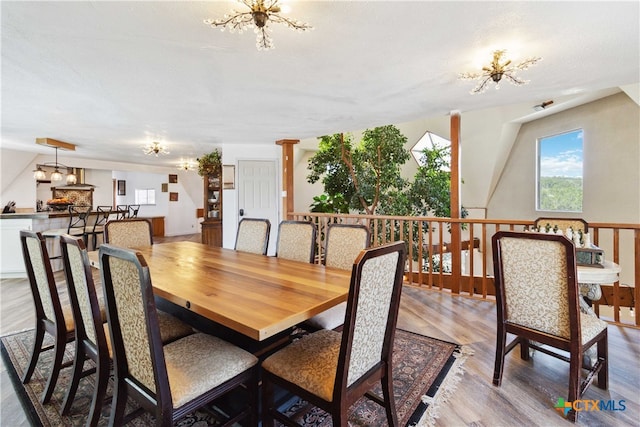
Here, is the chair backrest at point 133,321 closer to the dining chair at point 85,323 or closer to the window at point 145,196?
the dining chair at point 85,323

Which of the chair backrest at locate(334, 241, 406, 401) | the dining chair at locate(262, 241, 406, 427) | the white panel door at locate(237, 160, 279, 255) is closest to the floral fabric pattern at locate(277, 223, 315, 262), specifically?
the dining chair at locate(262, 241, 406, 427)

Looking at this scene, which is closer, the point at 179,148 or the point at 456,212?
the point at 456,212

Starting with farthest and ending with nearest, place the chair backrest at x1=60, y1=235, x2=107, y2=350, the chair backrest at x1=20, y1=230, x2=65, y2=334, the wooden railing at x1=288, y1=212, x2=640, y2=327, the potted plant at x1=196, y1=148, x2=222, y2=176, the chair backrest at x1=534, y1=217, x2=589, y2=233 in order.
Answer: the potted plant at x1=196, y1=148, x2=222, y2=176 < the wooden railing at x1=288, y1=212, x2=640, y2=327 < the chair backrest at x1=534, y1=217, x2=589, y2=233 < the chair backrest at x1=20, y1=230, x2=65, y2=334 < the chair backrest at x1=60, y1=235, x2=107, y2=350

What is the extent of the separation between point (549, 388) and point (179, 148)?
21.6 ft

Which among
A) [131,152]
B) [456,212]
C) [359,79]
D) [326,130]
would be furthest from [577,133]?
[131,152]

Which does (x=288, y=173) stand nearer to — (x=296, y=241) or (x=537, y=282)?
(x=296, y=241)

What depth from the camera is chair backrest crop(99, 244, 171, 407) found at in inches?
40.3

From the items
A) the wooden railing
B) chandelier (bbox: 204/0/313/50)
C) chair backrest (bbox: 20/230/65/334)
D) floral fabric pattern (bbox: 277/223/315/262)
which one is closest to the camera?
chandelier (bbox: 204/0/313/50)

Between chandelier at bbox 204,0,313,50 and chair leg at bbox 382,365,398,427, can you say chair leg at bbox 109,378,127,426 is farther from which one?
chandelier at bbox 204,0,313,50

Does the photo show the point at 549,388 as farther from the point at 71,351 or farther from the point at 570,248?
the point at 71,351

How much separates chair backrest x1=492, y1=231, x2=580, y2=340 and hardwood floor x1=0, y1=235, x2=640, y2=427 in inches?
16.3

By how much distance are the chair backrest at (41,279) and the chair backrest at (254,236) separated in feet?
4.64

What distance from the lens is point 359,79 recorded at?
266 centimetres

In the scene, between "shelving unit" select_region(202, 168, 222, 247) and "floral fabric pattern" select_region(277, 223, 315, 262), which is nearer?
"floral fabric pattern" select_region(277, 223, 315, 262)
